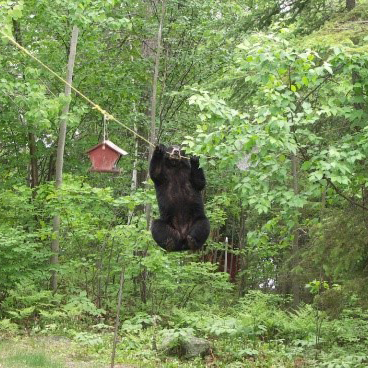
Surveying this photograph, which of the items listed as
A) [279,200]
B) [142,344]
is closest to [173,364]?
[142,344]

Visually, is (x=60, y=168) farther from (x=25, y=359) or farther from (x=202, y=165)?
(x=202, y=165)

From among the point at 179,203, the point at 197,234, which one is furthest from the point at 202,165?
the point at 197,234

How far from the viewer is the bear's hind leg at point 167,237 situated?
7.26 metres

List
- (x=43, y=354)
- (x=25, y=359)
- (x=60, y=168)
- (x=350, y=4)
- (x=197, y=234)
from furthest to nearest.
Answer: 1. (x=60, y=168)
2. (x=350, y=4)
3. (x=43, y=354)
4. (x=25, y=359)
5. (x=197, y=234)

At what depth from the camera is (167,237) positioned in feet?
23.8

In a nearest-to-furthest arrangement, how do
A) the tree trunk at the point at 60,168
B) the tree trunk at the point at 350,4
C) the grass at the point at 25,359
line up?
the grass at the point at 25,359
the tree trunk at the point at 350,4
the tree trunk at the point at 60,168

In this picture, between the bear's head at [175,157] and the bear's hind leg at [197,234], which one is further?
the bear's hind leg at [197,234]

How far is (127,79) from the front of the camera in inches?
587

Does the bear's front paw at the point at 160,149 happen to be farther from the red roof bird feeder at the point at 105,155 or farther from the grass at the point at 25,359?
the grass at the point at 25,359

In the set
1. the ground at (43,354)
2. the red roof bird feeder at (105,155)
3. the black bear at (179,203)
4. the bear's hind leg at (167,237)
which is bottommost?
the ground at (43,354)

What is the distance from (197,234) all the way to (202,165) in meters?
0.89

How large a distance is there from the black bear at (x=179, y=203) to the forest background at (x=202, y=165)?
0.33 m

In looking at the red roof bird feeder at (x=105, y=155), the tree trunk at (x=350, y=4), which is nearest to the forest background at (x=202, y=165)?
the tree trunk at (x=350, y=4)

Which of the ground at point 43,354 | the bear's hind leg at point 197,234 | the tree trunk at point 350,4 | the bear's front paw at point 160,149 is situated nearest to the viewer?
the bear's front paw at point 160,149
